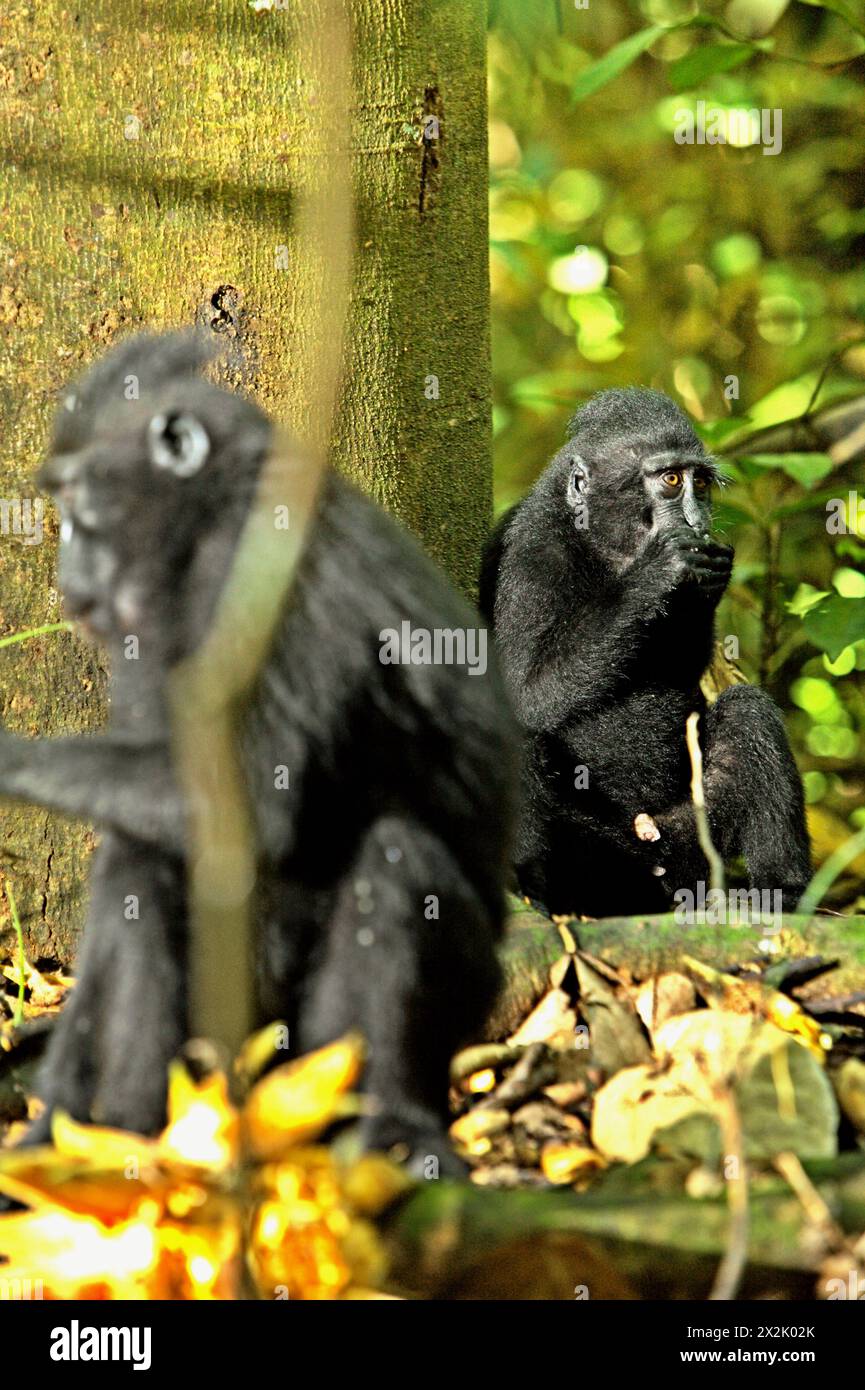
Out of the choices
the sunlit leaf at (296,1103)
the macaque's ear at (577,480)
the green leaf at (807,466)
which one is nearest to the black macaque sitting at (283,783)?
the sunlit leaf at (296,1103)

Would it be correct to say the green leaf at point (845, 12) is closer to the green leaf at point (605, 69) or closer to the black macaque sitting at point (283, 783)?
the green leaf at point (605, 69)

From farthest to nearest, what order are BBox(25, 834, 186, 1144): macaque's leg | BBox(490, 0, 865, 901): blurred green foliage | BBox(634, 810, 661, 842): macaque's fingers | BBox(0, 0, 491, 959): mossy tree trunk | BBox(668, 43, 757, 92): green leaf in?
BBox(490, 0, 865, 901): blurred green foliage, BBox(668, 43, 757, 92): green leaf, BBox(634, 810, 661, 842): macaque's fingers, BBox(0, 0, 491, 959): mossy tree trunk, BBox(25, 834, 186, 1144): macaque's leg

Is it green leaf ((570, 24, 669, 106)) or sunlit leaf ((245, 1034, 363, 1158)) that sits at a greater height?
green leaf ((570, 24, 669, 106))

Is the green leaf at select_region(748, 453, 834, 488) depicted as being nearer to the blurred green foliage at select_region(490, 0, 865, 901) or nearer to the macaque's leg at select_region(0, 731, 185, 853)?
the blurred green foliage at select_region(490, 0, 865, 901)

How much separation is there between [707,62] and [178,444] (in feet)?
16.8

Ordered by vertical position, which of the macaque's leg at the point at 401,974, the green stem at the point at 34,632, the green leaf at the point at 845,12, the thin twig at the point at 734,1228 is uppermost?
the green leaf at the point at 845,12

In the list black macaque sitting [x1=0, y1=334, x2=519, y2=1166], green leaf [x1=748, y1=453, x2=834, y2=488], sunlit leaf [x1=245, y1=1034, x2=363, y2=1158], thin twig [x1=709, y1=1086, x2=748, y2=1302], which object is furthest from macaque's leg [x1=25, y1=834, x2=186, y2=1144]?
green leaf [x1=748, y1=453, x2=834, y2=488]

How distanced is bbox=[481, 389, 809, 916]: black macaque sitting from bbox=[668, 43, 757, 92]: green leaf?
172 cm

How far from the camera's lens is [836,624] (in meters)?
6.88

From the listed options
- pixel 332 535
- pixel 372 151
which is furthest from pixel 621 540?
pixel 332 535

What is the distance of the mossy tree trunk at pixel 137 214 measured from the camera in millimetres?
5602

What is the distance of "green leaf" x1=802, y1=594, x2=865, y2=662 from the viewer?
6789 mm

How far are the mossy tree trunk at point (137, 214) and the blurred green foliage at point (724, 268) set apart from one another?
3345 millimetres

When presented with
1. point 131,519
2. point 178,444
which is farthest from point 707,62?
point 131,519
